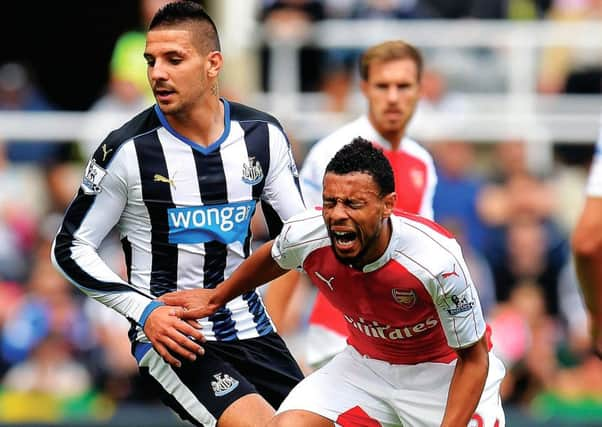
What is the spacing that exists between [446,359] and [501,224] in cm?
528

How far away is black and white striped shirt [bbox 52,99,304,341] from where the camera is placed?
5797mm

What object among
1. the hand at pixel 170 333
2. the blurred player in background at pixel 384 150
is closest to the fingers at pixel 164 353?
the hand at pixel 170 333

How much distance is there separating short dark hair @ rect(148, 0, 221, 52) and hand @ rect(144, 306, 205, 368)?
3.68 feet

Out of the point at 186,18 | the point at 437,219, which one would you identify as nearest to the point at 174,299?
the point at 186,18

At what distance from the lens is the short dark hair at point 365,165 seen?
5.33 m

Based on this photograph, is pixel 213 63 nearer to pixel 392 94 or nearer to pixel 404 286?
pixel 404 286

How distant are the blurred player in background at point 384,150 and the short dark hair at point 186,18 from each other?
151 cm

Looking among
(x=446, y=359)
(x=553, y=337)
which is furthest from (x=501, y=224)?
(x=446, y=359)

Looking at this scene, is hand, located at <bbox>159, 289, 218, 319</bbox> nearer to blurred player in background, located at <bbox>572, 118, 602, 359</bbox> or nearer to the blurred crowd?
blurred player in background, located at <bbox>572, 118, 602, 359</bbox>

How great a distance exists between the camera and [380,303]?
18.5 ft

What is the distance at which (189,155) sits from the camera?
232 inches

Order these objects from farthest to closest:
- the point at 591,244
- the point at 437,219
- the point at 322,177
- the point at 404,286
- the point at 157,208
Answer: the point at 437,219, the point at 322,177, the point at 157,208, the point at 404,286, the point at 591,244

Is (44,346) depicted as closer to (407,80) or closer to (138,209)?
(407,80)

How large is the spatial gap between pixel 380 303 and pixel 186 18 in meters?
1.41
